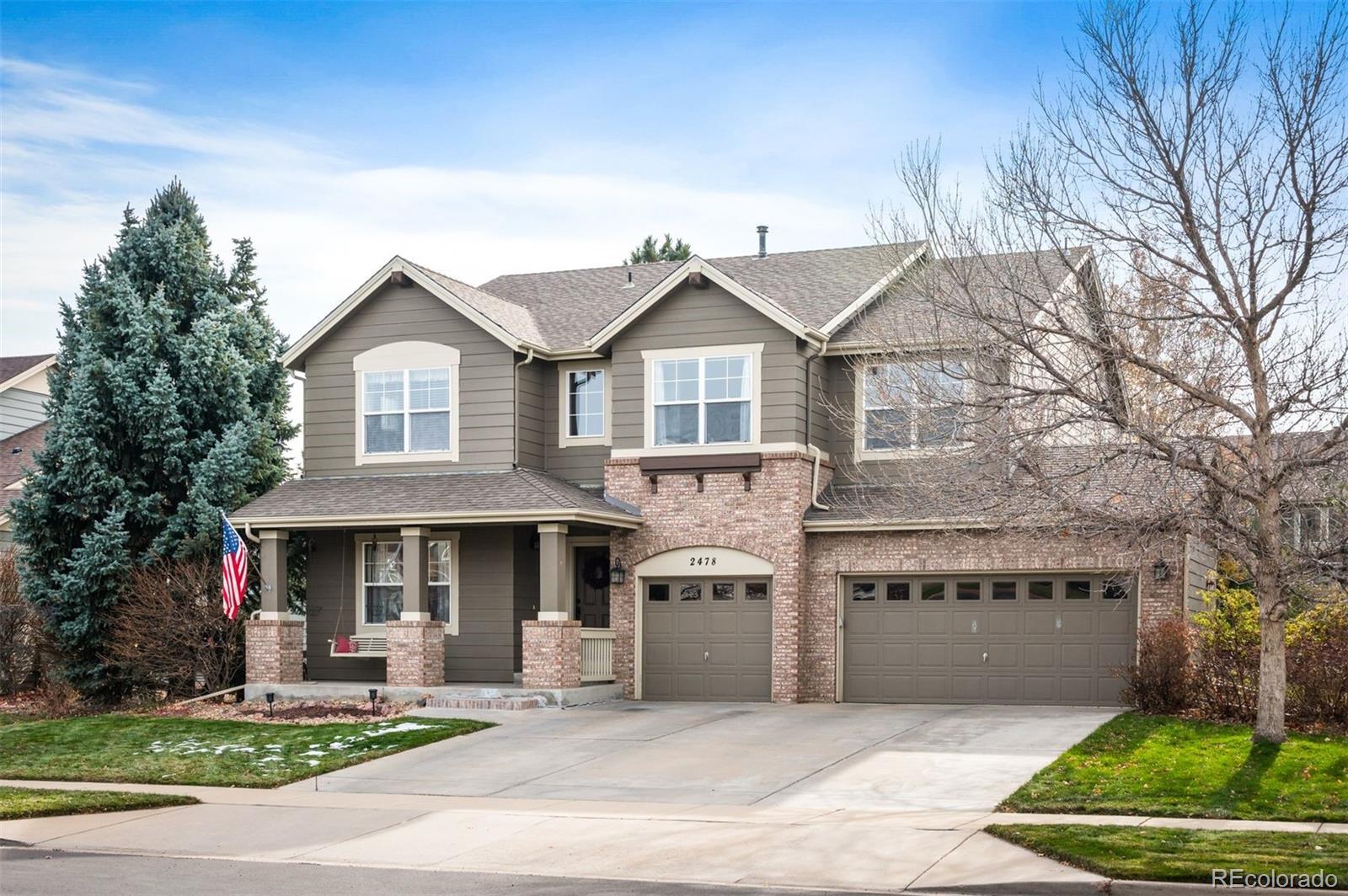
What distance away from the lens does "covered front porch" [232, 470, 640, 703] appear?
24.1m

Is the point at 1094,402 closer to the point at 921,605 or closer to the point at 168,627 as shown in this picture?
the point at 921,605

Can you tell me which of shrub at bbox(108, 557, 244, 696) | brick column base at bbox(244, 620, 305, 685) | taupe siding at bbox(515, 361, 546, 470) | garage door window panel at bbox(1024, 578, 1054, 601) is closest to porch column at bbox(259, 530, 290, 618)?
brick column base at bbox(244, 620, 305, 685)

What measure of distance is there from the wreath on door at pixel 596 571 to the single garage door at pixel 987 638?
463 cm

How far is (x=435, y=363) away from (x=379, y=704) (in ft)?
20.3

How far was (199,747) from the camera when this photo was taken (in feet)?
66.9

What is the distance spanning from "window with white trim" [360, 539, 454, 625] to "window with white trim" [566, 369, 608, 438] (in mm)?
3080

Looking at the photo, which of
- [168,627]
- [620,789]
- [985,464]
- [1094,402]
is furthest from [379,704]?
[1094,402]

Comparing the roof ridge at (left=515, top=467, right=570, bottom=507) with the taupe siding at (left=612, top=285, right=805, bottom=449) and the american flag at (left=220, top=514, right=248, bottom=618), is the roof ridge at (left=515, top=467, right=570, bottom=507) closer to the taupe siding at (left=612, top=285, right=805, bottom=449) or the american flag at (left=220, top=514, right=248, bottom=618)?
the taupe siding at (left=612, top=285, right=805, bottom=449)

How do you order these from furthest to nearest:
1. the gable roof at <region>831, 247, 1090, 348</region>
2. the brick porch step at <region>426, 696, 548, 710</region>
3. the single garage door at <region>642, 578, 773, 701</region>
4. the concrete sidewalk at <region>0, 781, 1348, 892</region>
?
the single garage door at <region>642, 578, 773, 701</region>
the brick porch step at <region>426, 696, 548, 710</region>
the gable roof at <region>831, 247, 1090, 348</region>
the concrete sidewalk at <region>0, 781, 1348, 892</region>

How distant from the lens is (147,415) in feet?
88.5

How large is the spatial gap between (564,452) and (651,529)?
8.80 ft

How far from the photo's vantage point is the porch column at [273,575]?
25.9 metres

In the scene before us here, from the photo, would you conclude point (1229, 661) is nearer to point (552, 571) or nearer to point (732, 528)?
point (732, 528)

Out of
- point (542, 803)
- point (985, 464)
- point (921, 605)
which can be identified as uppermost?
point (985, 464)
